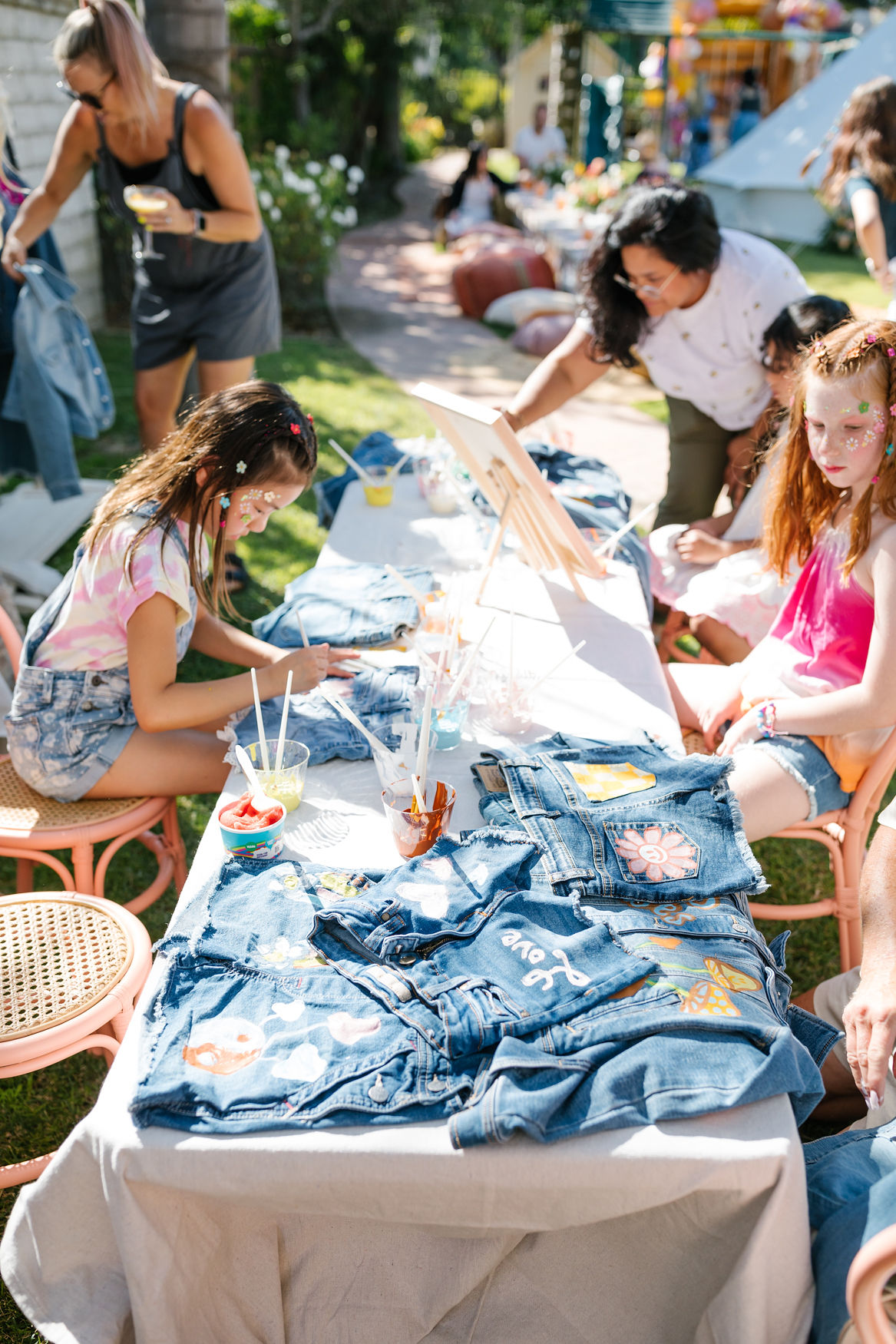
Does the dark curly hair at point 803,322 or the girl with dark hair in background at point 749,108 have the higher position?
the girl with dark hair in background at point 749,108

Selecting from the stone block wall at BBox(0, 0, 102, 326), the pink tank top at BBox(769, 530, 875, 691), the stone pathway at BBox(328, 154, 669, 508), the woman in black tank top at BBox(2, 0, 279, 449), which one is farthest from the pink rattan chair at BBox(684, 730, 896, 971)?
the stone block wall at BBox(0, 0, 102, 326)

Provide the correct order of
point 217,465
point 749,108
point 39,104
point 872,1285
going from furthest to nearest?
point 749,108 < point 39,104 < point 217,465 < point 872,1285

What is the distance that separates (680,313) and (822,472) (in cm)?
118

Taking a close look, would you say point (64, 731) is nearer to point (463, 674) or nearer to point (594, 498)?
point (463, 674)

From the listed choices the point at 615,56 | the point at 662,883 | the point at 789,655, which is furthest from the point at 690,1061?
the point at 615,56

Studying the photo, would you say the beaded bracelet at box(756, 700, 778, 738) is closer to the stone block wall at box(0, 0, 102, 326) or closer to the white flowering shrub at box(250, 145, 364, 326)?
the stone block wall at box(0, 0, 102, 326)

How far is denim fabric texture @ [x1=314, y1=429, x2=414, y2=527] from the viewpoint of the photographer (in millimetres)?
3639

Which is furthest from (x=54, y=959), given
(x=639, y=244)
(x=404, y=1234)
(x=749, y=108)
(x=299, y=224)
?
(x=749, y=108)

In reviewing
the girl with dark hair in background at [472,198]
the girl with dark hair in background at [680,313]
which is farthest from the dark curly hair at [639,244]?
the girl with dark hair in background at [472,198]

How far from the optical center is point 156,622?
2.21 metres

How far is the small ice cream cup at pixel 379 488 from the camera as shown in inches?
135

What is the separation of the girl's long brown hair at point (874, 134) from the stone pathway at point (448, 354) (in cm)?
196

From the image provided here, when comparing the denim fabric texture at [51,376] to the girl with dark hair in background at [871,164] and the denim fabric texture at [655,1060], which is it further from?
the girl with dark hair in background at [871,164]

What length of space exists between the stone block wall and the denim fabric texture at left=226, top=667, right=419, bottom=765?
6.48m
